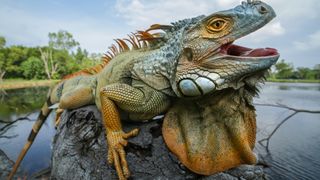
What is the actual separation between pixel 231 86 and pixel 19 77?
184ft

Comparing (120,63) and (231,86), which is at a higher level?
(120,63)

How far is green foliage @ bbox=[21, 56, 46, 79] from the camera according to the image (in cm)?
4828

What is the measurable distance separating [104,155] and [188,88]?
4.53ft

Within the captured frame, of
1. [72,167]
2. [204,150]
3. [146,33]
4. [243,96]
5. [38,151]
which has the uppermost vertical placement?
[146,33]

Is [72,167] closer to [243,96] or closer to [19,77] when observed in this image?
[243,96]

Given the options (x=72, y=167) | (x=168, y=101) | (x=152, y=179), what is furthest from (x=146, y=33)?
(x=72, y=167)

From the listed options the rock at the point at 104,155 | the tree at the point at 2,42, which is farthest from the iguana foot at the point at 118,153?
the tree at the point at 2,42

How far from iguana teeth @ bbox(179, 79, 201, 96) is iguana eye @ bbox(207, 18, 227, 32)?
47cm

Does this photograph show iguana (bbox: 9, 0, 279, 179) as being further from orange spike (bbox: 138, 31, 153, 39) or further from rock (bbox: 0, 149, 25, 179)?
rock (bbox: 0, 149, 25, 179)

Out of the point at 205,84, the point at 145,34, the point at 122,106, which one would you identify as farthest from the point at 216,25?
the point at 122,106

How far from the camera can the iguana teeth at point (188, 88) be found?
205 centimetres

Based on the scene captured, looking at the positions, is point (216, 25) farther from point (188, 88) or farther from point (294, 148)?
point (294, 148)

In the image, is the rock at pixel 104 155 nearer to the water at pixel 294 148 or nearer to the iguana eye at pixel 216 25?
the iguana eye at pixel 216 25

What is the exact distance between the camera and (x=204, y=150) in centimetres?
235
